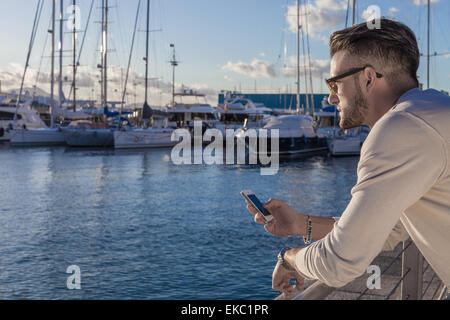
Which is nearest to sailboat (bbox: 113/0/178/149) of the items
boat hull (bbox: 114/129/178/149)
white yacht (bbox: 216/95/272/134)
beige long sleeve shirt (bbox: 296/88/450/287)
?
boat hull (bbox: 114/129/178/149)

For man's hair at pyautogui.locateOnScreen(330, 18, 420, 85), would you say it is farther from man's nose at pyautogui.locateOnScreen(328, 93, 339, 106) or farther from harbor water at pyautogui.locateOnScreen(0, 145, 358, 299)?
harbor water at pyautogui.locateOnScreen(0, 145, 358, 299)

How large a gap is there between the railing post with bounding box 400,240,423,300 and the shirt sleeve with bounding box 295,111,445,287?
145 cm

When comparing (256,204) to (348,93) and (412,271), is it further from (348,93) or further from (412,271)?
(412,271)

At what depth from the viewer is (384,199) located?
133cm

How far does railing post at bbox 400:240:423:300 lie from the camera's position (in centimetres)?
269

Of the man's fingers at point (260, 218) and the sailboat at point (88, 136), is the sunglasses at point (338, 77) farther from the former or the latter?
the sailboat at point (88, 136)

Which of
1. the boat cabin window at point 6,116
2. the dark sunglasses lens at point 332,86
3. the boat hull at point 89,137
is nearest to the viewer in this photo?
the dark sunglasses lens at point 332,86

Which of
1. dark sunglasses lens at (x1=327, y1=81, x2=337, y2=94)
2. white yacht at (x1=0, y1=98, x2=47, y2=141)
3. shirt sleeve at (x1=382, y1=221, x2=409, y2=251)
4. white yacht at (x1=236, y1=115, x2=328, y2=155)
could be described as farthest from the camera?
white yacht at (x1=0, y1=98, x2=47, y2=141)

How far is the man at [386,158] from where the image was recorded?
1.33m

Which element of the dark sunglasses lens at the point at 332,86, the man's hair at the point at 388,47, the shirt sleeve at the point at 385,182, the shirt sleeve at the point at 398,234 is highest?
the man's hair at the point at 388,47

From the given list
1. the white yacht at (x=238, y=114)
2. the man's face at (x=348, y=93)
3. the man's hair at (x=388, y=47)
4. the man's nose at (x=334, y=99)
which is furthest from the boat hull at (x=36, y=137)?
the man's hair at (x=388, y=47)

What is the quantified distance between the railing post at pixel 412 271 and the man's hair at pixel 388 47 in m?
1.34
